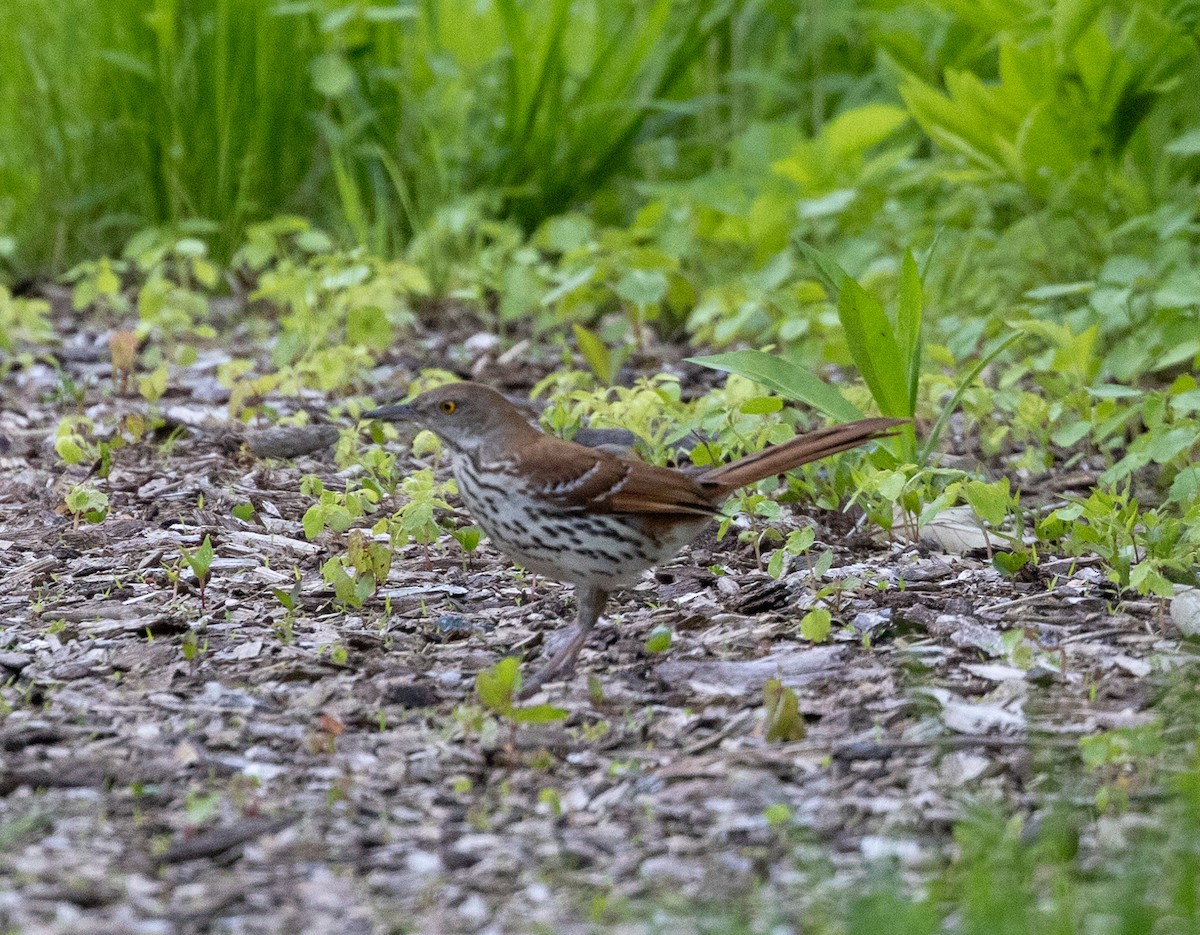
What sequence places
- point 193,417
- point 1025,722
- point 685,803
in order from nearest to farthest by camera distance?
point 685,803
point 1025,722
point 193,417

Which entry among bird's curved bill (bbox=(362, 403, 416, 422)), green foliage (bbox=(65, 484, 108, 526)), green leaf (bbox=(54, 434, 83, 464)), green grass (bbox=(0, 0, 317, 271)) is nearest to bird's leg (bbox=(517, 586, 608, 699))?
bird's curved bill (bbox=(362, 403, 416, 422))

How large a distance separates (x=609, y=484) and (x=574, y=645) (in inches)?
16.3

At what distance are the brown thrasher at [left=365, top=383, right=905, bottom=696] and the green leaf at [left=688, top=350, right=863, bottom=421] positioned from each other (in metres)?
0.41

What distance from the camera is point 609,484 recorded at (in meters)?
3.97

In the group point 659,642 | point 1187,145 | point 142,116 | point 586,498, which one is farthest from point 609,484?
point 142,116

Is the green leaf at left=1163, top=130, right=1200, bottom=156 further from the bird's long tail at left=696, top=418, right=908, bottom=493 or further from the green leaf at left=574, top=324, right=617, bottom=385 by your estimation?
the bird's long tail at left=696, top=418, right=908, bottom=493

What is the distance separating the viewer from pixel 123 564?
175 inches

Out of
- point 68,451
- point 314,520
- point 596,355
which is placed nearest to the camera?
point 314,520

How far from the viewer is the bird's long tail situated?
158 inches

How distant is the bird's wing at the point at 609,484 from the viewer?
3930mm

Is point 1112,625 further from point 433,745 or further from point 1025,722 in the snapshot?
point 433,745

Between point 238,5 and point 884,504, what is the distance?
4.82 meters

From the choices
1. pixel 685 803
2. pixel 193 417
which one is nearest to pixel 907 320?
pixel 685 803

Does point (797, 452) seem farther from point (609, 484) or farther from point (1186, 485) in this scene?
point (1186, 485)
